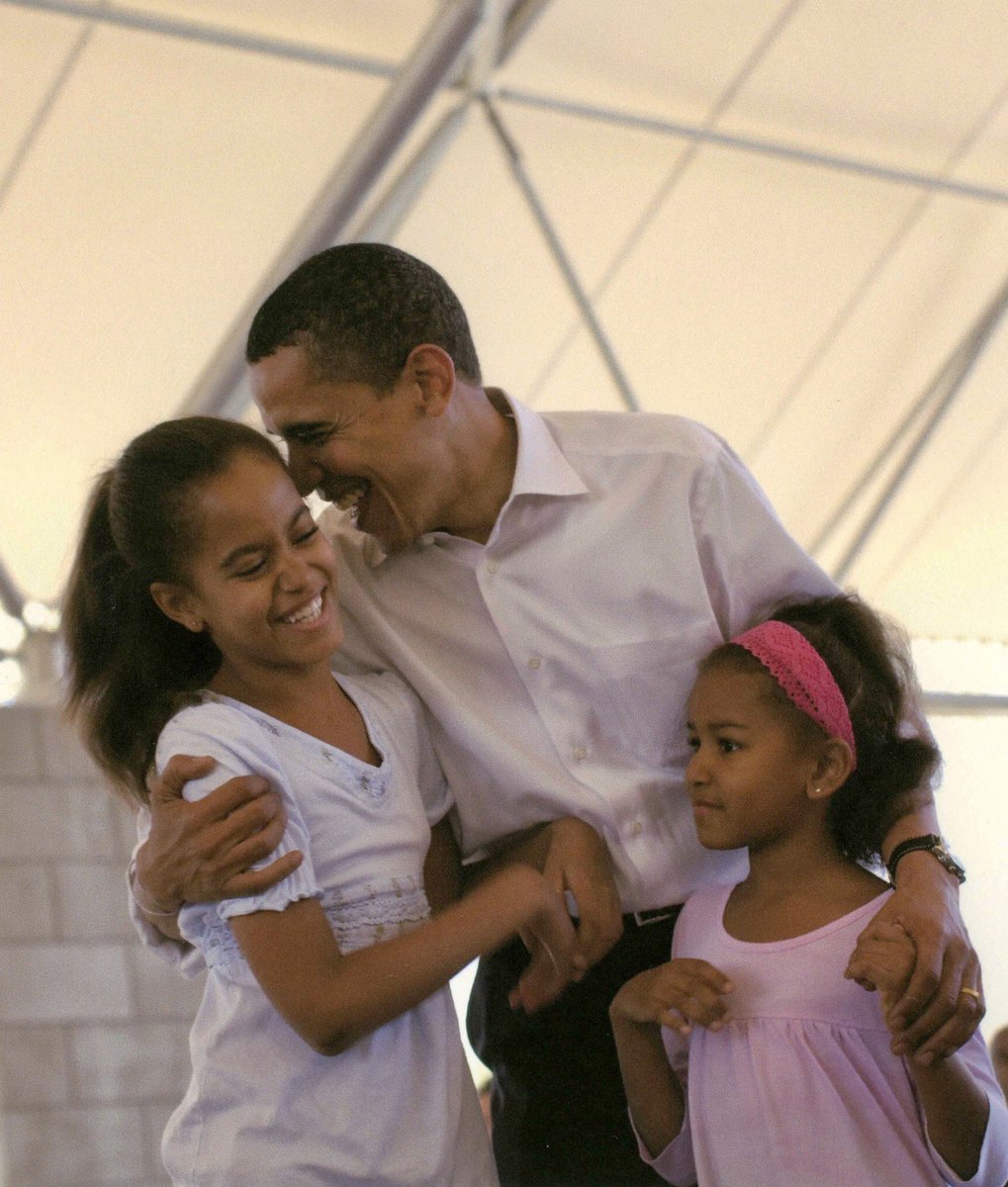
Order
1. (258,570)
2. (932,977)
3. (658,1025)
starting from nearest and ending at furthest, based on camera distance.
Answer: (932,977), (258,570), (658,1025)

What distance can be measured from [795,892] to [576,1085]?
0.42 m

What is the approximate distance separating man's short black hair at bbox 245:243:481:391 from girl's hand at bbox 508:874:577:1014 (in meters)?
0.78

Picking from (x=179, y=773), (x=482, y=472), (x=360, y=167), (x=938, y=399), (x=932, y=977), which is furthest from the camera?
(x=938, y=399)

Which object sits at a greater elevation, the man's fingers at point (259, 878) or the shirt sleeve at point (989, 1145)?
the shirt sleeve at point (989, 1145)

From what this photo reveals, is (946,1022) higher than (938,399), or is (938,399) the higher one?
(946,1022)

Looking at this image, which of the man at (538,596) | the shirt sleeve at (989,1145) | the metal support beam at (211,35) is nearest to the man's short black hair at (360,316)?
the man at (538,596)

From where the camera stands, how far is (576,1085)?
7.52ft

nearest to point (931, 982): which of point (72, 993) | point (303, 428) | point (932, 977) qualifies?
point (932, 977)

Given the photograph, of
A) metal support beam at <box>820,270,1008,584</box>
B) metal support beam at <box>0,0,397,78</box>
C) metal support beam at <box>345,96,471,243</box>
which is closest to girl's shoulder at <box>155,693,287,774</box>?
metal support beam at <box>0,0,397,78</box>

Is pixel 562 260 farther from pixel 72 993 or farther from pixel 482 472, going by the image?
pixel 482 472

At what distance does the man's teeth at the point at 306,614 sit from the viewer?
2014 mm

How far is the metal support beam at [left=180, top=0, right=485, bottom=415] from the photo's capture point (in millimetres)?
5230

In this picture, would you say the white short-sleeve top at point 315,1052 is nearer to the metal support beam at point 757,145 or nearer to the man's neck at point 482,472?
the man's neck at point 482,472

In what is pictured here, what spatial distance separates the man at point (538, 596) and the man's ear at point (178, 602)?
0.27 metres
